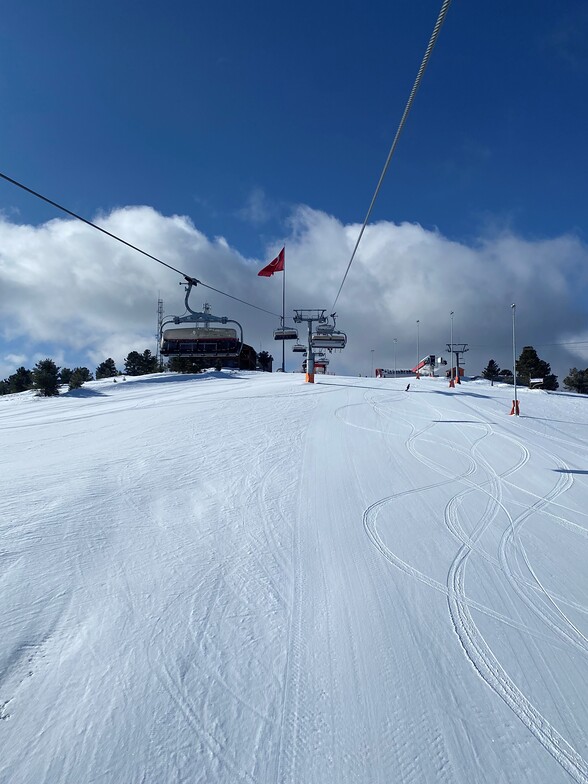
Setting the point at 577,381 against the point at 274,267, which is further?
the point at 577,381

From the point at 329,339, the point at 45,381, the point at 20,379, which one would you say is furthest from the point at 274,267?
the point at 20,379

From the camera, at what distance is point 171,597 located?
4109 millimetres

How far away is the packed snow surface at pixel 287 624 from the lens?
→ 2.66 m

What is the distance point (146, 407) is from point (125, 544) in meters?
12.9

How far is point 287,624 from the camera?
12.6 feet

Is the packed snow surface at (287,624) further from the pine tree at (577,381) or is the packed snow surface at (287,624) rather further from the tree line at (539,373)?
the pine tree at (577,381)

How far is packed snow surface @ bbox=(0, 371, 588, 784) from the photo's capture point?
2662mm

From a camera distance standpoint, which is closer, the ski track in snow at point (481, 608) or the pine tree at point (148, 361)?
the ski track in snow at point (481, 608)

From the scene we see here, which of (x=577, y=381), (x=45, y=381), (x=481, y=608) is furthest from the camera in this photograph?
(x=577, y=381)

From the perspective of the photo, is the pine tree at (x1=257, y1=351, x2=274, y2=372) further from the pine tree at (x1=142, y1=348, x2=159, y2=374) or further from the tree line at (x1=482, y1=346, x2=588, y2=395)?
the tree line at (x1=482, y1=346, x2=588, y2=395)

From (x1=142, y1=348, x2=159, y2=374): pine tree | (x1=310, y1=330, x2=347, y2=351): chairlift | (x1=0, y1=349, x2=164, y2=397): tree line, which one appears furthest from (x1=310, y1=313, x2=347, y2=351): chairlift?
(x1=142, y1=348, x2=159, y2=374): pine tree

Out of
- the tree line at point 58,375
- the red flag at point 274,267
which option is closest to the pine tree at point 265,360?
the tree line at point 58,375

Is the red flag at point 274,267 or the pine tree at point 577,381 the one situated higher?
the red flag at point 274,267

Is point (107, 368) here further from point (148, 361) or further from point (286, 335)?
point (286, 335)
